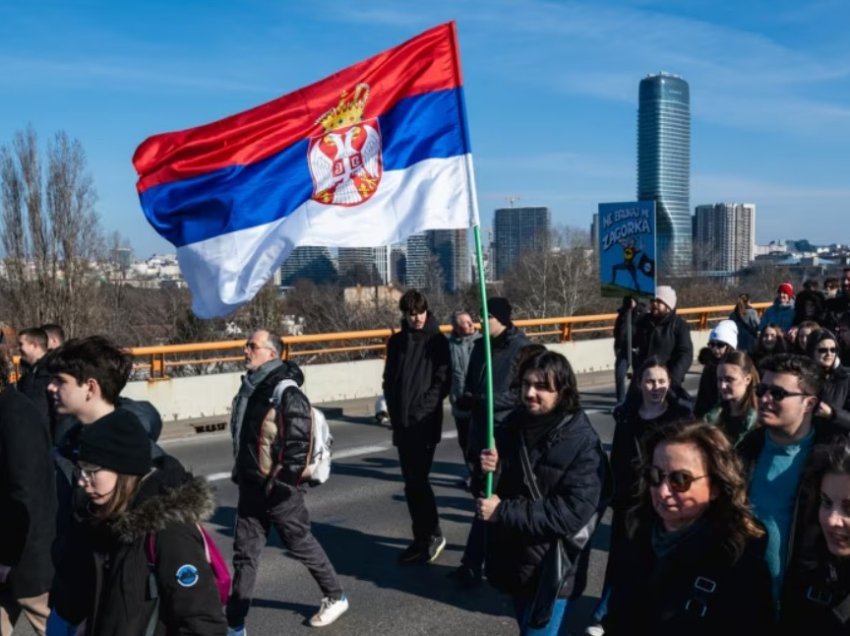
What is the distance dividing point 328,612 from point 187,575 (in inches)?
116

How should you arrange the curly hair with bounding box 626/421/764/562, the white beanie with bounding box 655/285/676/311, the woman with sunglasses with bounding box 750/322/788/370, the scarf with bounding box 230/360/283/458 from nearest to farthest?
1. the curly hair with bounding box 626/421/764/562
2. the scarf with bounding box 230/360/283/458
3. the woman with sunglasses with bounding box 750/322/788/370
4. the white beanie with bounding box 655/285/676/311

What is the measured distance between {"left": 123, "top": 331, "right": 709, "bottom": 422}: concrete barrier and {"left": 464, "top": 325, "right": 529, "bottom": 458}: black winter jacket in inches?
262

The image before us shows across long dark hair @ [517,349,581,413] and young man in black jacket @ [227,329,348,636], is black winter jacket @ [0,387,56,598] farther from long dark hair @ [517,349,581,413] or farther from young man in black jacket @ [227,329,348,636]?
long dark hair @ [517,349,581,413]

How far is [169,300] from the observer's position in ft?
120

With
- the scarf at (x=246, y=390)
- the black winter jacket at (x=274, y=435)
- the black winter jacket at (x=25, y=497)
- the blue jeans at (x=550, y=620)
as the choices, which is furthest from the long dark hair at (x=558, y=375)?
the black winter jacket at (x=25, y=497)

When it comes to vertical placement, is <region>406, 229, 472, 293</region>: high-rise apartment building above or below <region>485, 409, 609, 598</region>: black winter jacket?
below

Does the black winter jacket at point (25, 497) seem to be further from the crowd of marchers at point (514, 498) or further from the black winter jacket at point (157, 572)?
the black winter jacket at point (157, 572)

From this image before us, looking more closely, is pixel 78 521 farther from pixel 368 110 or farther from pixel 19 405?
pixel 368 110

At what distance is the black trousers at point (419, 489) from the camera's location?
22.0 ft

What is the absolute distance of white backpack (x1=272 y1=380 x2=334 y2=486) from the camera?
16.7ft

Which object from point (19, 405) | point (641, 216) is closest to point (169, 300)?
point (641, 216)

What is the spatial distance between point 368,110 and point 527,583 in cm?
267

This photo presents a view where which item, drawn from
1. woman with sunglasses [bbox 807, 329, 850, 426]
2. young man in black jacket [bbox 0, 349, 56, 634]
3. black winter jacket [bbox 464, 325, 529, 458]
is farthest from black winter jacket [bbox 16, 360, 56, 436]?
woman with sunglasses [bbox 807, 329, 850, 426]

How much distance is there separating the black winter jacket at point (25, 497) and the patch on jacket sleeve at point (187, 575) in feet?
4.25
